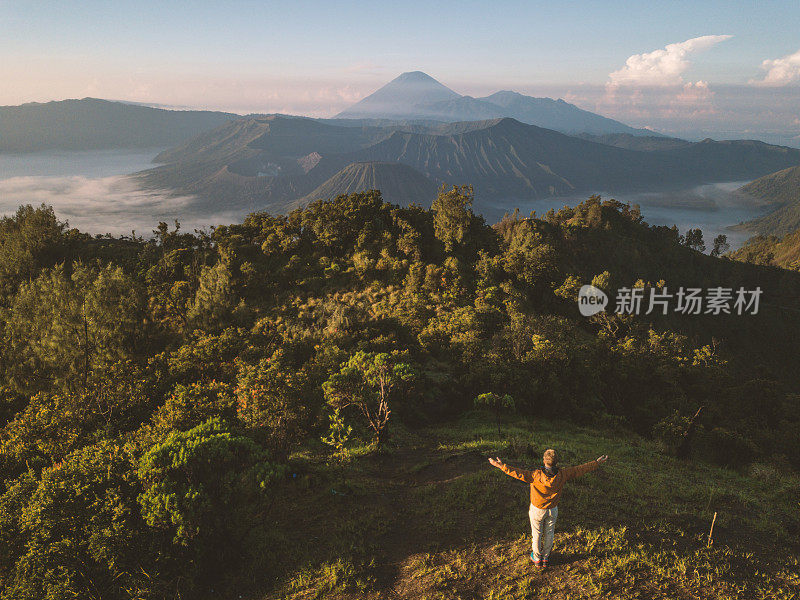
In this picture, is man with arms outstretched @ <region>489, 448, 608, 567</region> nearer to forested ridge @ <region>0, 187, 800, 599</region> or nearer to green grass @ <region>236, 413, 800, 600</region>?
green grass @ <region>236, 413, 800, 600</region>

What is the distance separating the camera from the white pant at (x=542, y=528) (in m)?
7.47

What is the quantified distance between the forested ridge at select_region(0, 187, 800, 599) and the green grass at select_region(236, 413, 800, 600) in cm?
83

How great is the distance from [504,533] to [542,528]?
230 centimetres

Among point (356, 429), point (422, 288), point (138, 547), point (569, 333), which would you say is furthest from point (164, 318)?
point (569, 333)

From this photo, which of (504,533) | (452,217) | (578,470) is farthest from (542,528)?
(452,217)

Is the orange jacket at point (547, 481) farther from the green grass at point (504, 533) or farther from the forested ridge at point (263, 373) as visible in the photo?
the forested ridge at point (263, 373)

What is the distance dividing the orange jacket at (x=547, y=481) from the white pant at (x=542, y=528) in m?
0.17

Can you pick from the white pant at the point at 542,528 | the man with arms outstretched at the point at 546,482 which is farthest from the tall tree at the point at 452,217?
the man with arms outstretched at the point at 546,482

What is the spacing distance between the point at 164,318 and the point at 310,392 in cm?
2226

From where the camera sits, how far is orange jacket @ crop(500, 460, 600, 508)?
7.18m

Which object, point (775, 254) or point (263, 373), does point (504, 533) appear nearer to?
point (263, 373)

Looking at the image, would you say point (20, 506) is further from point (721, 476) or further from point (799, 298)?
point (799, 298)

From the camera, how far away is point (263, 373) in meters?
14.5

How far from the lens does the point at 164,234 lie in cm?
4075
